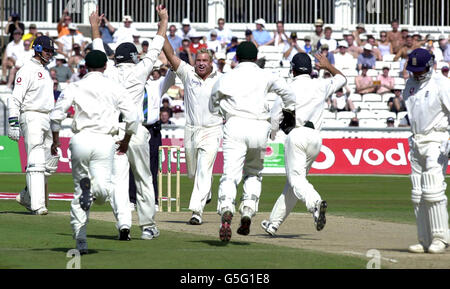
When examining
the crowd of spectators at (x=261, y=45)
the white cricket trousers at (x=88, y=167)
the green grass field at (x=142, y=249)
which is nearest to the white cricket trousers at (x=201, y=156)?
the green grass field at (x=142, y=249)

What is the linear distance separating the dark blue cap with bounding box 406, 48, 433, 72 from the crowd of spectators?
1930 centimetres

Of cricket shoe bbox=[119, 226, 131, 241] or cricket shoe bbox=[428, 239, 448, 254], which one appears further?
cricket shoe bbox=[119, 226, 131, 241]

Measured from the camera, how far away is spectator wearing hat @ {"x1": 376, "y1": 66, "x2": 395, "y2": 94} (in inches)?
1330

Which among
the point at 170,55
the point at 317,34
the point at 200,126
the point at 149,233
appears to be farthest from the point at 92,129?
the point at 317,34

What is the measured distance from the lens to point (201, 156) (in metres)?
15.0

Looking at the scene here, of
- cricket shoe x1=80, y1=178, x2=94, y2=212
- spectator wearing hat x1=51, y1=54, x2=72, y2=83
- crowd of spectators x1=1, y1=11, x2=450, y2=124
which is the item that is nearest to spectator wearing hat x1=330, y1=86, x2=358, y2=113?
crowd of spectators x1=1, y1=11, x2=450, y2=124

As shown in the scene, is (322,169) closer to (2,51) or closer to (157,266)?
(2,51)

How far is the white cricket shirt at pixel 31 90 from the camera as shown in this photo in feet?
51.4

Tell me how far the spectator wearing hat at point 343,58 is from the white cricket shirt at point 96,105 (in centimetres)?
2315

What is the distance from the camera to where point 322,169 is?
1174 inches

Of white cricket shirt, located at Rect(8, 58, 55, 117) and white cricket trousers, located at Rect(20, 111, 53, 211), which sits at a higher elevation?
A: white cricket shirt, located at Rect(8, 58, 55, 117)

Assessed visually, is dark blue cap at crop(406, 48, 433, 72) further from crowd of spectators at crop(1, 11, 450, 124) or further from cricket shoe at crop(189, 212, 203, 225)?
crowd of spectators at crop(1, 11, 450, 124)

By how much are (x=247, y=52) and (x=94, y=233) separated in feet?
10.2

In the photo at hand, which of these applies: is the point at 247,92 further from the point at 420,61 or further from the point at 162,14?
the point at 420,61
